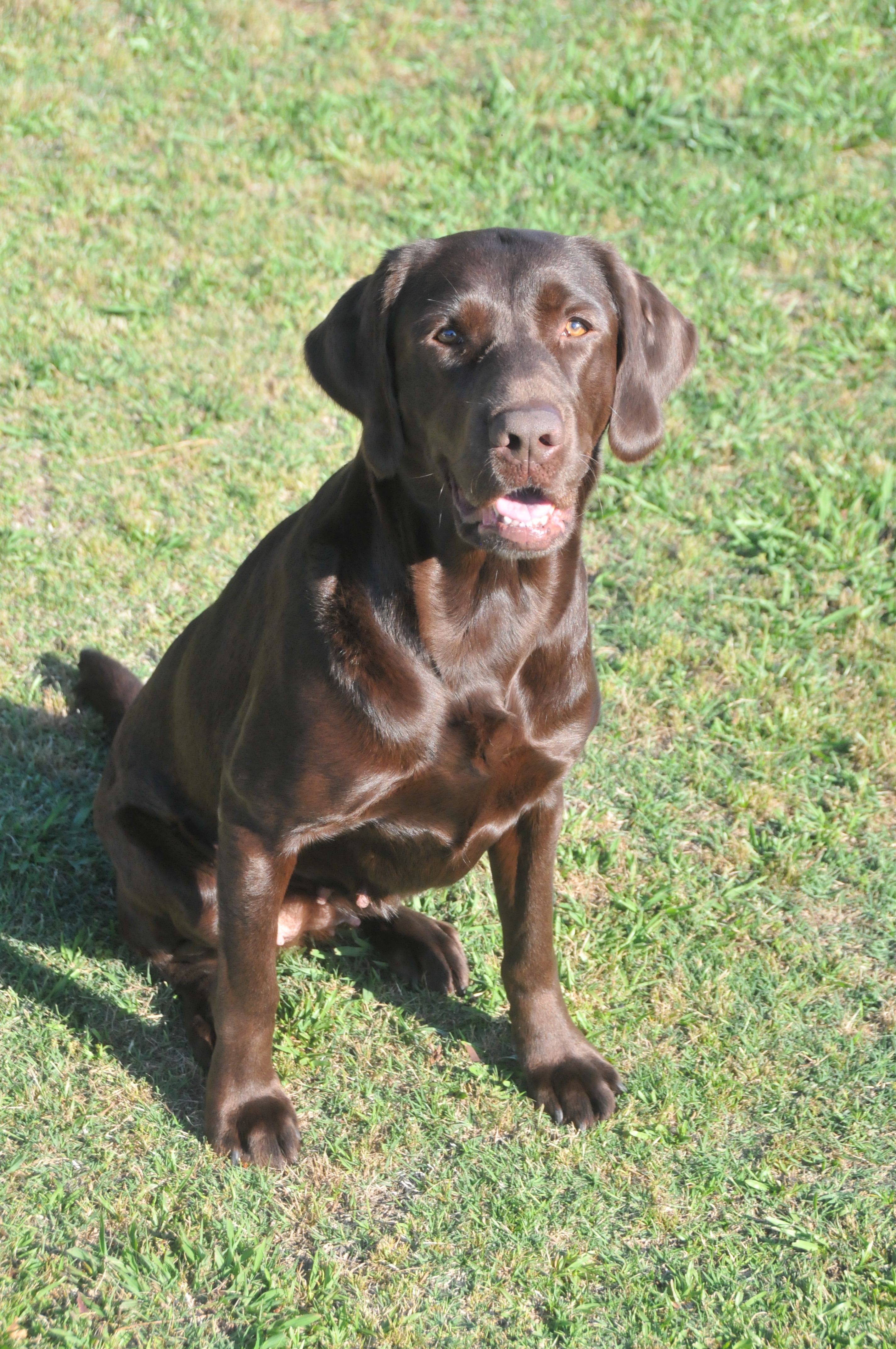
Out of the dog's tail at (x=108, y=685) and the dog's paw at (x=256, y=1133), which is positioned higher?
the dog's tail at (x=108, y=685)

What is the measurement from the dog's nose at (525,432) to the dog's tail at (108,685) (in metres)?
2.05

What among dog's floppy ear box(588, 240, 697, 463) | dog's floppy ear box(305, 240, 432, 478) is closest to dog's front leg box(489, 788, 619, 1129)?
dog's floppy ear box(588, 240, 697, 463)

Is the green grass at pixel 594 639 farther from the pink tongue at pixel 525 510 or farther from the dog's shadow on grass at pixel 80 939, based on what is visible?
the pink tongue at pixel 525 510

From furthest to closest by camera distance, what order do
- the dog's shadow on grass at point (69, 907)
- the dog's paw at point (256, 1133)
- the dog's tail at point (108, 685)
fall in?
the dog's tail at point (108, 685), the dog's shadow on grass at point (69, 907), the dog's paw at point (256, 1133)

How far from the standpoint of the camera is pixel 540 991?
3.24 m

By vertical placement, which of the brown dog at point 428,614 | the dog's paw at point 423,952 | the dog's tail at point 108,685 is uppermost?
the brown dog at point 428,614

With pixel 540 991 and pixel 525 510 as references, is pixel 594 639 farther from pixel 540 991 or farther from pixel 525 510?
pixel 525 510

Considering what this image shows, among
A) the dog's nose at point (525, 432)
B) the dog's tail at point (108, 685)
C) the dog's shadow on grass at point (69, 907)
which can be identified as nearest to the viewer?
the dog's nose at point (525, 432)

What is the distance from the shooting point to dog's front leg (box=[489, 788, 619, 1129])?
3.16 m

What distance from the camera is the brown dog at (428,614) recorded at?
263 cm

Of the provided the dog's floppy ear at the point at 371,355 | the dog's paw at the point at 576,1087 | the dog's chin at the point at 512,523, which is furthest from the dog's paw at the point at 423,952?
the dog's floppy ear at the point at 371,355

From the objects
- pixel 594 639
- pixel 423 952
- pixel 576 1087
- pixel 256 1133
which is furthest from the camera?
pixel 594 639

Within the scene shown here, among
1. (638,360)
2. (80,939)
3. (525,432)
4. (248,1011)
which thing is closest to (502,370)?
(525,432)

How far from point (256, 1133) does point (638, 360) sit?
197 cm
